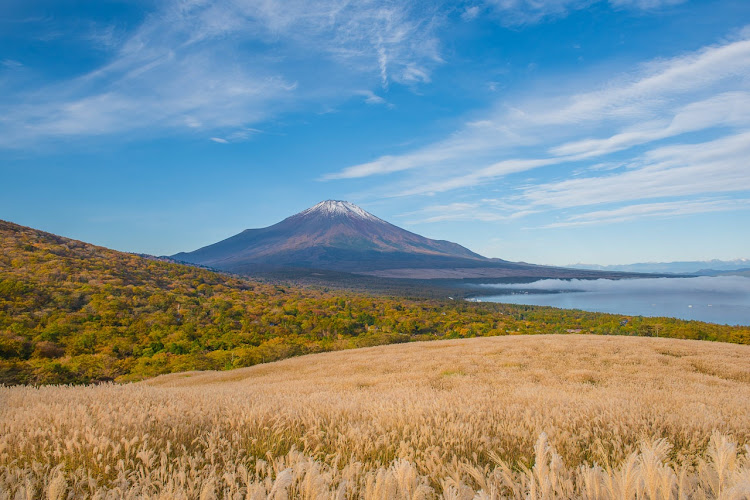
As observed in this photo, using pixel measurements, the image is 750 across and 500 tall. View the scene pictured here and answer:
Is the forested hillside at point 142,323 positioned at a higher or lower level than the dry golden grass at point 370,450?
lower

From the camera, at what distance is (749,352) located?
18172mm

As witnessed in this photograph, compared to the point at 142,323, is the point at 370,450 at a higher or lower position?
higher

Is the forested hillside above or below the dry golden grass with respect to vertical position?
below

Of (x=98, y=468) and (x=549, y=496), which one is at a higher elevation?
(x=549, y=496)

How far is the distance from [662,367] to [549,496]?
16902 millimetres

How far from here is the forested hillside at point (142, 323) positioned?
4450 cm

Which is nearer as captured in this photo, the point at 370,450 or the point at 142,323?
the point at 370,450

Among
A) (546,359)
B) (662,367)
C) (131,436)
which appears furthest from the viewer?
(546,359)

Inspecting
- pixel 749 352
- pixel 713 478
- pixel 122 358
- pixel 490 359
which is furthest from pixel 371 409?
pixel 122 358

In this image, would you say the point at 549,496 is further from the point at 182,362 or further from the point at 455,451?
the point at 182,362

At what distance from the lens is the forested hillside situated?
44500 mm

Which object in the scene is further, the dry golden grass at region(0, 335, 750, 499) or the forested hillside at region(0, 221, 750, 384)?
the forested hillside at region(0, 221, 750, 384)

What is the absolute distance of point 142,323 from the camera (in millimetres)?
61969

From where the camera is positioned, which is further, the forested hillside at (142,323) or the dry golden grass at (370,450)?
the forested hillside at (142,323)
